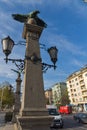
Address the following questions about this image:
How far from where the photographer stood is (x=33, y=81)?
5.66 metres

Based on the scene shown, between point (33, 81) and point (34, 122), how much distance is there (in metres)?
1.29

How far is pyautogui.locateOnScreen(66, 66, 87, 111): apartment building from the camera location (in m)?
67.7

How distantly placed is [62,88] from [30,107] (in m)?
94.6

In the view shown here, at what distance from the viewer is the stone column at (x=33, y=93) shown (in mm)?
5000

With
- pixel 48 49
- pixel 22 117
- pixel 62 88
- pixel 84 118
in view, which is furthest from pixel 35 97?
pixel 62 88

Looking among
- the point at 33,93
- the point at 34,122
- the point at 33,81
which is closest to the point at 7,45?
the point at 33,81

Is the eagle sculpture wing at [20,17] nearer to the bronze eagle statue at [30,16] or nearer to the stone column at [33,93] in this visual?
the bronze eagle statue at [30,16]

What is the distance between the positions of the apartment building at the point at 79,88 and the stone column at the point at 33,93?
62.5m

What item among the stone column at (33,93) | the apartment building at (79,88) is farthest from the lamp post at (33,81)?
the apartment building at (79,88)

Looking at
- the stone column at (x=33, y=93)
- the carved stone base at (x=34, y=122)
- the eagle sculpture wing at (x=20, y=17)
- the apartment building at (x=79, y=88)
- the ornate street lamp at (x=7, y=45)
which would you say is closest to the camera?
the carved stone base at (x=34, y=122)

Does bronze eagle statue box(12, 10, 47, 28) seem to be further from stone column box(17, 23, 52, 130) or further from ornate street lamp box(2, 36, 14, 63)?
ornate street lamp box(2, 36, 14, 63)

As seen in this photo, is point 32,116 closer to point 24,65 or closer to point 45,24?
point 24,65

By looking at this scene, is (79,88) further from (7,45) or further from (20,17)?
(7,45)

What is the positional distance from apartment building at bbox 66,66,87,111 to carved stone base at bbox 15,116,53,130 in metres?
63.6
